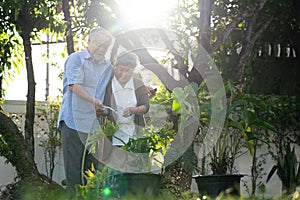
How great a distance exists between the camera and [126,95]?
13.4 feet

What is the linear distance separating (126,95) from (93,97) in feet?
0.86

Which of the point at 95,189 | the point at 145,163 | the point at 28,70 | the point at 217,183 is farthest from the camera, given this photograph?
the point at 28,70

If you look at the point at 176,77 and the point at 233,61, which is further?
the point at 233,61

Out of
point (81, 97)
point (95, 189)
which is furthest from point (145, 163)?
point (81, 97)

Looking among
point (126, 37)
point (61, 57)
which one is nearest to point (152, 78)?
point (126, 37)

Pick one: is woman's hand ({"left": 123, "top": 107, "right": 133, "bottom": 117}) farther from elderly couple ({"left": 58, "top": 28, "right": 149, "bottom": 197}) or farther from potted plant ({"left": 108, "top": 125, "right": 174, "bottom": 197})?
potted plant ({"left": 108, "top": 125, "right": 174, "bottom": 197})

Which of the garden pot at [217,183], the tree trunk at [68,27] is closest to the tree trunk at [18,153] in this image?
the tree trunk at [68,27]

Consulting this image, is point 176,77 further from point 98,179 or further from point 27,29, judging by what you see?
point 98,179

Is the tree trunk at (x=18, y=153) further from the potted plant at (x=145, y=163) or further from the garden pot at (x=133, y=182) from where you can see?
the garden pot at (x=133, y=182)

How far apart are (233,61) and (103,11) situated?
65.8 inches

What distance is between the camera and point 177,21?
605cm

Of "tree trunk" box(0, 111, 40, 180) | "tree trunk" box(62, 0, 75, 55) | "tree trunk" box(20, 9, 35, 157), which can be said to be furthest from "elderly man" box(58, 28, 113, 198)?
"tree trunk" box(20, 9, 35, 157)

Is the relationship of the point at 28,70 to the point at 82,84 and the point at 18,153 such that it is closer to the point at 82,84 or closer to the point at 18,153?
the point at 18,153

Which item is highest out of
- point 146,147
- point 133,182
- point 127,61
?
point 127,61
